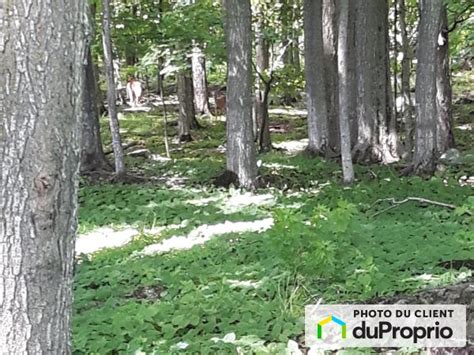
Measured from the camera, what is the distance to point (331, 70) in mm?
13617

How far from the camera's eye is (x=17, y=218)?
6.44ft

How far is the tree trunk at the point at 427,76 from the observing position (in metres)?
8.88

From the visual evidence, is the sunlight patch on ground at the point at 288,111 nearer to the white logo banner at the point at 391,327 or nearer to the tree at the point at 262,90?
the tree at the point at 262,90

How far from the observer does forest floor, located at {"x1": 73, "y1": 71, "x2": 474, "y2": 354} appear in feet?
11.5

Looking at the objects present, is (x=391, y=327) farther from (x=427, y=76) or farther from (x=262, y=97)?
(x=262, y=97)

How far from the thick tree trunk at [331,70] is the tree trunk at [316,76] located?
10.4 inches

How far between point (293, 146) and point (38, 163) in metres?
13.6

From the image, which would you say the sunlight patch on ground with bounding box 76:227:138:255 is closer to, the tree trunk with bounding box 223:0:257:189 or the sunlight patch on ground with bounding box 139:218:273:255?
the sunlight patch on ground with bounding box 139:218:273:255

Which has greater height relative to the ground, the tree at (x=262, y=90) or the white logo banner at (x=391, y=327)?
the tree at (x=262, y=90)

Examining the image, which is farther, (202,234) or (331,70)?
(331,70)

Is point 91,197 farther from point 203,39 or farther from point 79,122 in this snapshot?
point 79,122

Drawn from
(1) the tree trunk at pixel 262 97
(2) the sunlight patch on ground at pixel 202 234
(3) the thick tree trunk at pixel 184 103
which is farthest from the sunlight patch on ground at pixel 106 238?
(3) the thick tree trunk at pixel 184 103

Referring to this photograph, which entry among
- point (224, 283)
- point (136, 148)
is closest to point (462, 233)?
point (224, 283)

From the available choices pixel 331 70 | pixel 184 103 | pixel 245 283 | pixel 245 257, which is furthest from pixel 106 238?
pixel 184 103
